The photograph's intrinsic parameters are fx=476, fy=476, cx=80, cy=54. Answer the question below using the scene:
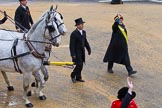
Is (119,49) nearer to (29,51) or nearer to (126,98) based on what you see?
(29,51)

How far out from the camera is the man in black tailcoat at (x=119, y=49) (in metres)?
12.0

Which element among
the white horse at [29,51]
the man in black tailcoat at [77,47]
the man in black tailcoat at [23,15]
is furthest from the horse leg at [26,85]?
the man in black tailcoat at [23,15]

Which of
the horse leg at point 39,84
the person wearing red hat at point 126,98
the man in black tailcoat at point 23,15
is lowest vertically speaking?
the horse leg at point 39,84

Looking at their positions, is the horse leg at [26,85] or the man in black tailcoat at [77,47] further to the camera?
the man in black tailcoat at [77,47]

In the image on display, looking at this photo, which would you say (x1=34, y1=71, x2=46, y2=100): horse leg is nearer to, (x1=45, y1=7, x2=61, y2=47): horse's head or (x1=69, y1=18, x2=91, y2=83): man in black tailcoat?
(x1=45, y1=7, x2=61, y2=47): horse's head

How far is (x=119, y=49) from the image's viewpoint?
12109 mm

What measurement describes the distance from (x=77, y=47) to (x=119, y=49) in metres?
1.41

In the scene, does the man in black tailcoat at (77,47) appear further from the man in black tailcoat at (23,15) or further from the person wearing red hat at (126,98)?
the person wearing red hat at (126,98)

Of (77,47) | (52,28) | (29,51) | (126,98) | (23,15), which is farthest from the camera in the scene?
(23,15)

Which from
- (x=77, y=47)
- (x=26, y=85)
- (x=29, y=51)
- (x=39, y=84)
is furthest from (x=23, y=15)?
(x=26, y=85)

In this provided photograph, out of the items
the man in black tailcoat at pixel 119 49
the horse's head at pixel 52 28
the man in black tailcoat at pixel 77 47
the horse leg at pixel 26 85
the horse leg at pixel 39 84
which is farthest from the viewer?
the man in black tailcoat at pixel 119 49

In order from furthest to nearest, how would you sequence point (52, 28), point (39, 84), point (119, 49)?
point (119, 49), point (39, 84), point (52, 28)

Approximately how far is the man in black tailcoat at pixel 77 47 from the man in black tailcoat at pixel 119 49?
106cm

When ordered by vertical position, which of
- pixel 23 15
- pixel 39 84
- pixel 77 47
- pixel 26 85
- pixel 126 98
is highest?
pixel 23 15
